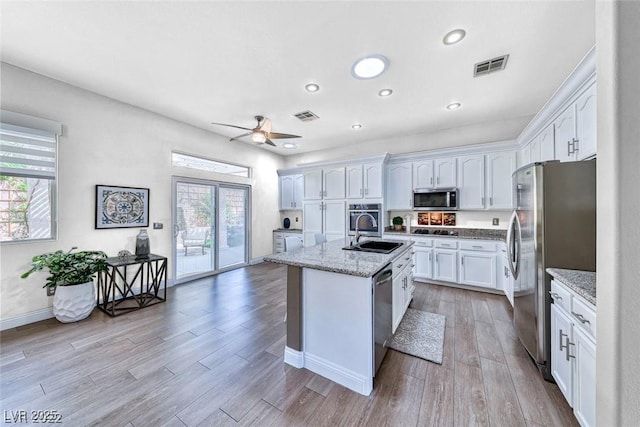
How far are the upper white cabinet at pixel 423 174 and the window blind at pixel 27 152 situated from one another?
5387 mm

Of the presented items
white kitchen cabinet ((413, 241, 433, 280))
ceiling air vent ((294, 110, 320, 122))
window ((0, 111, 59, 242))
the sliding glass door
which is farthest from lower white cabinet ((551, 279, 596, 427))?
window ((0, 111, 59, 242))

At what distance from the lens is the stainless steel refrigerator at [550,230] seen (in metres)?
1.66

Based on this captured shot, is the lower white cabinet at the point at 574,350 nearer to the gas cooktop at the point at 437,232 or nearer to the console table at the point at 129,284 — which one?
the gas cooktop at the point at 437,232

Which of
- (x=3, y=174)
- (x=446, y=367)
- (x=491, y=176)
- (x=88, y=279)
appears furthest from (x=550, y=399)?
(x=3, y=174)

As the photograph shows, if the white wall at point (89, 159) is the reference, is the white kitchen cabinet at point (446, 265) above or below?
below

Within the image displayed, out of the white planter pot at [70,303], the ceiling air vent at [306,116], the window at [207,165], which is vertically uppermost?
the ceiling air vent at [306,116]

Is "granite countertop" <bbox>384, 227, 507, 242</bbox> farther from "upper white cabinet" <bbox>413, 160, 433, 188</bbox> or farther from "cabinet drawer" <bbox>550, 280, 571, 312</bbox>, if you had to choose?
"cabinet drawer" <bbox>550, 280, 571, 312</bbox>

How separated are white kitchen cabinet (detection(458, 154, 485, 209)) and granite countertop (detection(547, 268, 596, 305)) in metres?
2.55

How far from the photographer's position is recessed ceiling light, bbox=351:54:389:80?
2400mm

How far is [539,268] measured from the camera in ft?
5.93

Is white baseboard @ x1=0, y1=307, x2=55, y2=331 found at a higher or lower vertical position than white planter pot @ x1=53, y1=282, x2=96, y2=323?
lower

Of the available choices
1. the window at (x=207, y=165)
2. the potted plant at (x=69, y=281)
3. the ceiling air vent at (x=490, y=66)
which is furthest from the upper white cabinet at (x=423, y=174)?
the potted plant at (x=69, y=281)

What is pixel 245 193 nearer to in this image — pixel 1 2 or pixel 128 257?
pixel 128 257

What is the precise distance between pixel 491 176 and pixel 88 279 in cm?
607
